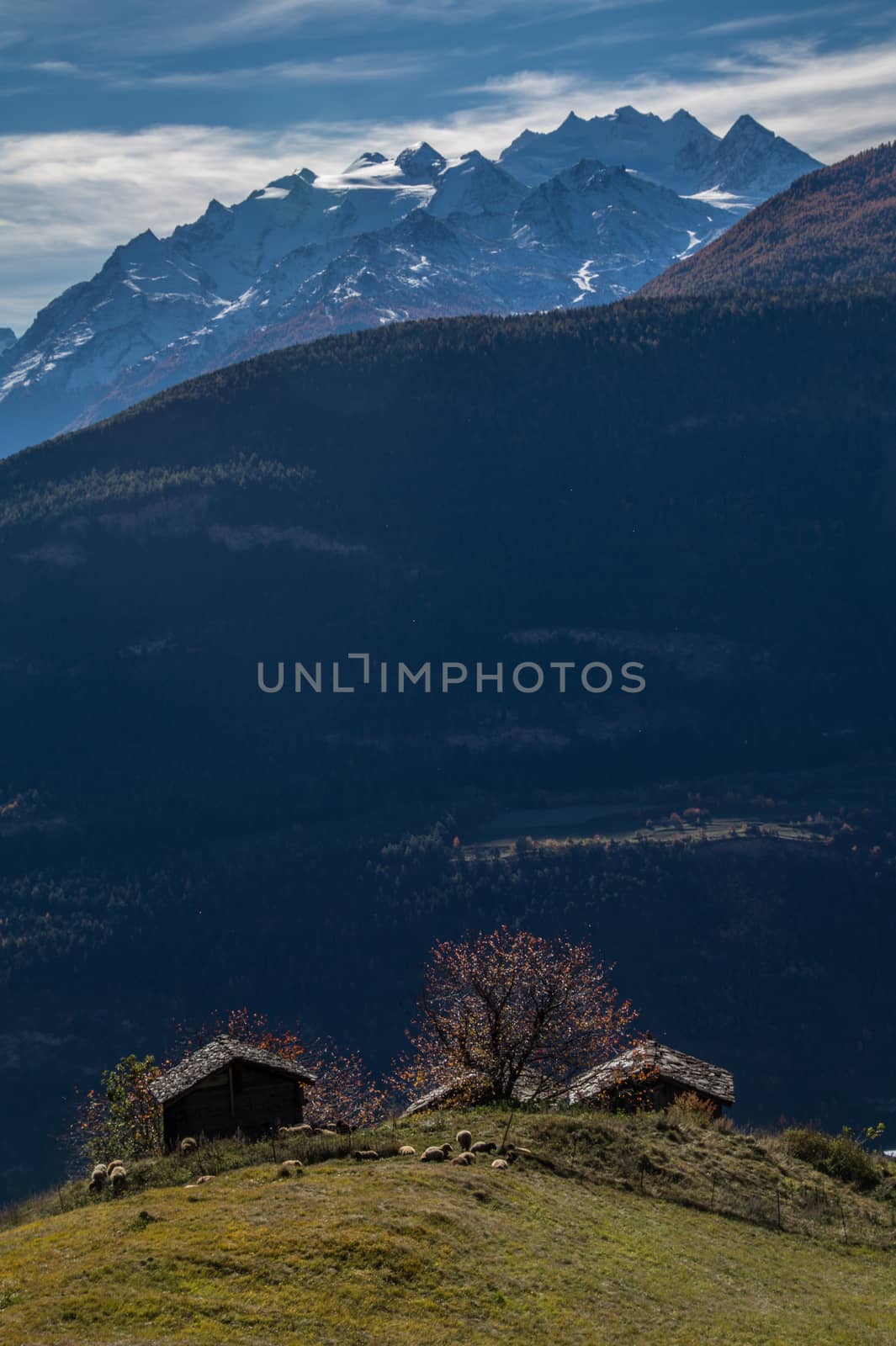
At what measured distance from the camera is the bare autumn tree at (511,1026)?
8225 cm

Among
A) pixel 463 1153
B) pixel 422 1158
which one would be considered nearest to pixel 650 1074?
pixel 463 1153

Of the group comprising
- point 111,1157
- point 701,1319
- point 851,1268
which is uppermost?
point 701,1319

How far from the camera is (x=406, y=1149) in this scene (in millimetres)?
66500

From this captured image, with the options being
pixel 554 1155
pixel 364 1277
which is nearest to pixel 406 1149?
pixel 554 1155

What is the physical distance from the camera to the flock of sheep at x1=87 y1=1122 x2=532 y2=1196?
63.4 meters

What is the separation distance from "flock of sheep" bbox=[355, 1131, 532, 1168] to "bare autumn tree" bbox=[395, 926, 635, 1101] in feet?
36.6

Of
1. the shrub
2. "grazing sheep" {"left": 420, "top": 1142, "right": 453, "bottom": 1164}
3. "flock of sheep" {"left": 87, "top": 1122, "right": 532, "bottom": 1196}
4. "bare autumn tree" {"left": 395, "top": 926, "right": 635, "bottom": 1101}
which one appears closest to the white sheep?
"flock of sheep" {"left": 87, "top": 1122, "right": 532, "bottom": 1196}

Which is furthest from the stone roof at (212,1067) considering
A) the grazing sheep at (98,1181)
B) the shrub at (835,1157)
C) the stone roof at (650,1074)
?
the shrub at (835,1157)

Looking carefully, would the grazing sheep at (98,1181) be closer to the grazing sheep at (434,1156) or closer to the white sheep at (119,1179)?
the white sheep at (119,1179)

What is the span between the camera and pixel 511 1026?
A: 278 ft

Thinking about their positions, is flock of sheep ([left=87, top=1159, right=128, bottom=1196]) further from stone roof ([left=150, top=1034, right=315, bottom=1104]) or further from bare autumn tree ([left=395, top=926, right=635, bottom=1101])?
bare autumn tree ([left=395, top=926, right=635, bottom=1101])

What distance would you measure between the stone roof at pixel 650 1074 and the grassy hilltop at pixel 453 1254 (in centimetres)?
1157

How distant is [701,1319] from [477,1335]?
8697 mm

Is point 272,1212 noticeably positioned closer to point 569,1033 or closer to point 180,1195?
point 180,1195
